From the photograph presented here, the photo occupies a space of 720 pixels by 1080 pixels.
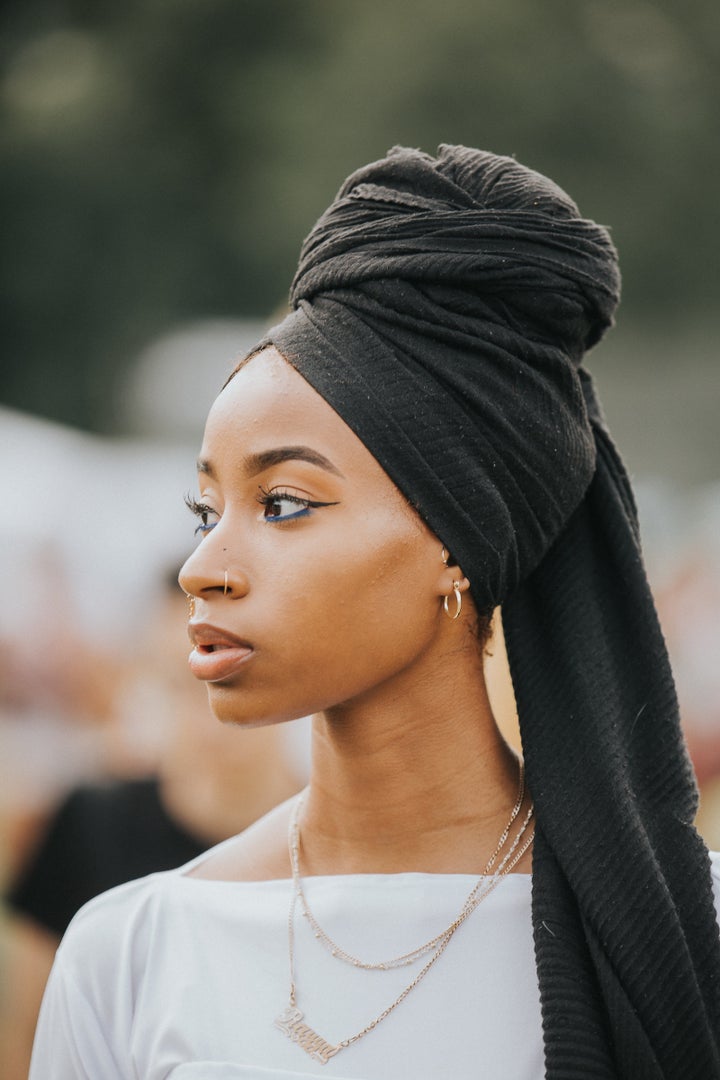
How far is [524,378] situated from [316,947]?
99 centimetres

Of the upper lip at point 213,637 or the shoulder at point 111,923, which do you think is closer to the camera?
the upper lip at point 213,637

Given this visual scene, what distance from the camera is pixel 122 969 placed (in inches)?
75.7

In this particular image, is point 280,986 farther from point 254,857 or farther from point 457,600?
point 457,600

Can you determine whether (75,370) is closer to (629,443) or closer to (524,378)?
(629,443)

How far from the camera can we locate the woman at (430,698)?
1688 millimetres

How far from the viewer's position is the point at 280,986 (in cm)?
183

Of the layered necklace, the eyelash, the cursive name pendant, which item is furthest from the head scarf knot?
the cursive name pendant

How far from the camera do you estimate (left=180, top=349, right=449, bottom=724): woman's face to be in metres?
1.68

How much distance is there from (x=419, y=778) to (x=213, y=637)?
43 cm

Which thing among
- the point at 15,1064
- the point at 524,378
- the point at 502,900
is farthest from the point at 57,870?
the point at 524,378

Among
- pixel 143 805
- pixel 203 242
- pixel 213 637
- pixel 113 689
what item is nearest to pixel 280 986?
pixel 213 637

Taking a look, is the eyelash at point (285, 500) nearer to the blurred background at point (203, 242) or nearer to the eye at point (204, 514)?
the eye at point (204, 514)

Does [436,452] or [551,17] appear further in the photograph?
[551,17]

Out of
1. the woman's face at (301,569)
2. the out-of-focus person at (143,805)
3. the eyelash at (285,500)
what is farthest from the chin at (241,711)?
the out-of-focus person at (143,805)
